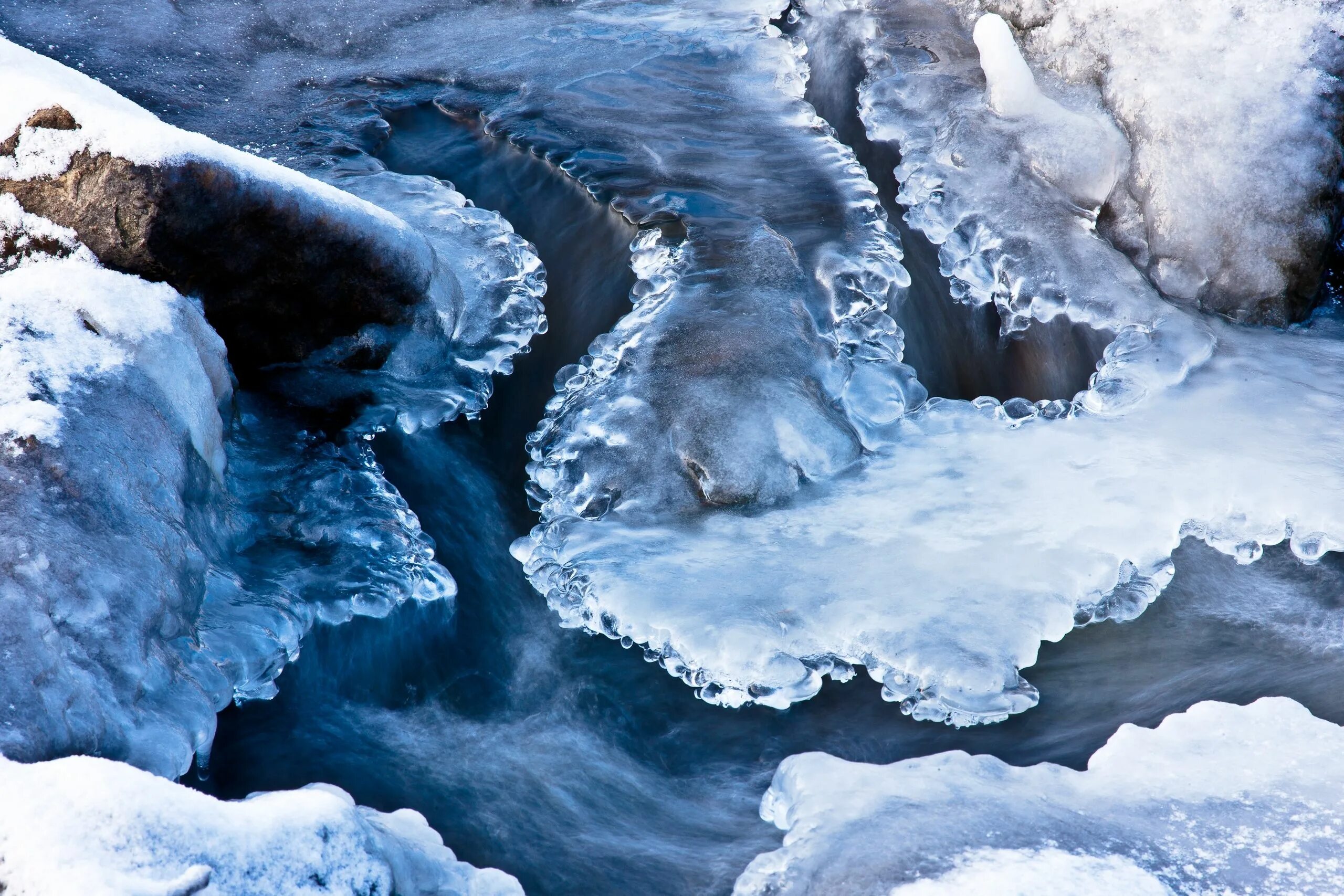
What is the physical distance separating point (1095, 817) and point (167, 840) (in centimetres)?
190

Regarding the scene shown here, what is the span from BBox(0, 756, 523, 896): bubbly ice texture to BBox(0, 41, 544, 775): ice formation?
8.6 inches

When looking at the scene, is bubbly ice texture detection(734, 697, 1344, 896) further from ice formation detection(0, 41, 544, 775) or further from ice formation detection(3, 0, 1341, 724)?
ice formation detection(0, 41, 544, 775)

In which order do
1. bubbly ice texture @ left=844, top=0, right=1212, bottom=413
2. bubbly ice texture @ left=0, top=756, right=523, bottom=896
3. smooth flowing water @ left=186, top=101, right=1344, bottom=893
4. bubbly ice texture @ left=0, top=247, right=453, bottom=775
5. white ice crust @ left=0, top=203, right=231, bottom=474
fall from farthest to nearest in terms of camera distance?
bubbly ice texture @ left=844, top=0, right=1212, bottom=413 → smooth flowing water @ left=186, top=101, right=1344, bottom=893 → white ice crust @ left=0, top=203, right=231, bottom=474 → bubbly ice texture @ left=0, top=247, right=453, bottom=775 → bubbly ice texture @ left=0, top=756, right=523, bottom=896

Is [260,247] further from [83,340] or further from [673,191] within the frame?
[673,191]

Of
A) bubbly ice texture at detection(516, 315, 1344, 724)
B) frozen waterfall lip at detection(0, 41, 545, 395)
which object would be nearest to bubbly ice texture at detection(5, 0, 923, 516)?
bubbly ice texture at detection(516, 315, 1344, 724)

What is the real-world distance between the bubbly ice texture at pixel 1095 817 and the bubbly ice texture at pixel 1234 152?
1918 mm

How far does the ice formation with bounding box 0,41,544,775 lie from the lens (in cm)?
215

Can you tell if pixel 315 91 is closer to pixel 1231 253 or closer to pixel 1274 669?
pixel 1231 253

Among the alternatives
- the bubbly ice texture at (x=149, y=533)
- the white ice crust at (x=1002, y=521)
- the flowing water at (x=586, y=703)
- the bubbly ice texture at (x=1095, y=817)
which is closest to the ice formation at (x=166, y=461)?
the bubbly ice texture at (x=149, y=533)

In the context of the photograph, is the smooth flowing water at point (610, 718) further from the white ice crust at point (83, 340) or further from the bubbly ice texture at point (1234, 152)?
the bubbly ice texture at point (1234, 152)

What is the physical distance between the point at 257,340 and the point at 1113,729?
2814mm

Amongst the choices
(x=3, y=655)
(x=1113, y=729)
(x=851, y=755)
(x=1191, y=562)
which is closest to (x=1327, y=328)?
(x=1191, y=562)

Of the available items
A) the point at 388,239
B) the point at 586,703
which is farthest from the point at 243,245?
the point at 586,703

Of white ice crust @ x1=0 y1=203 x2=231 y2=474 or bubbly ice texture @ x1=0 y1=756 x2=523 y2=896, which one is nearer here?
bubbly ice texture @ x1=0 y1=756 x2=523 y2=896
